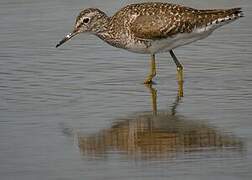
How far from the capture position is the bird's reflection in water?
992cm

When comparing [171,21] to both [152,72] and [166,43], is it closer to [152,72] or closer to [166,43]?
[166,43]

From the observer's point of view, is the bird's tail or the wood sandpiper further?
the bird's tail

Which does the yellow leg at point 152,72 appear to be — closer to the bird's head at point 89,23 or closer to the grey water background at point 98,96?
the grey water background at point 98,96

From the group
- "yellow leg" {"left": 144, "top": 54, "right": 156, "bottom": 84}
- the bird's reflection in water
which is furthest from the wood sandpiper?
the bird's reflection in water

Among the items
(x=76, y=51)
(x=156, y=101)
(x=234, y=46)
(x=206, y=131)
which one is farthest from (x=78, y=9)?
(x=206, y=131)

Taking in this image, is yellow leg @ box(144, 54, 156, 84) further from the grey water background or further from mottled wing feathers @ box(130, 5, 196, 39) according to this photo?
mottled wing feathers @ box(130, 5, 196, 39)

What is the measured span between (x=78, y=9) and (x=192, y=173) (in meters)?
8.87

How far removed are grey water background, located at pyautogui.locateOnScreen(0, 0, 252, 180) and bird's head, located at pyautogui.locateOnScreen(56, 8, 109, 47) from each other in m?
0.53

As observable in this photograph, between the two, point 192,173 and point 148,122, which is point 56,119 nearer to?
point 148,122

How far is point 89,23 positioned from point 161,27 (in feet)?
3.94

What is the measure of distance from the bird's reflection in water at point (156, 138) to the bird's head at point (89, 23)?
2810 millimetres

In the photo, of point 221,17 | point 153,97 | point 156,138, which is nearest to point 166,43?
point 221,17

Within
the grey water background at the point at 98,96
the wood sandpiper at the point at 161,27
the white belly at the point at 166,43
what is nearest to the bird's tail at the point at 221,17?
the wood sandpiper at the point at 161,27

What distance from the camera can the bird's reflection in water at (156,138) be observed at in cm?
992
